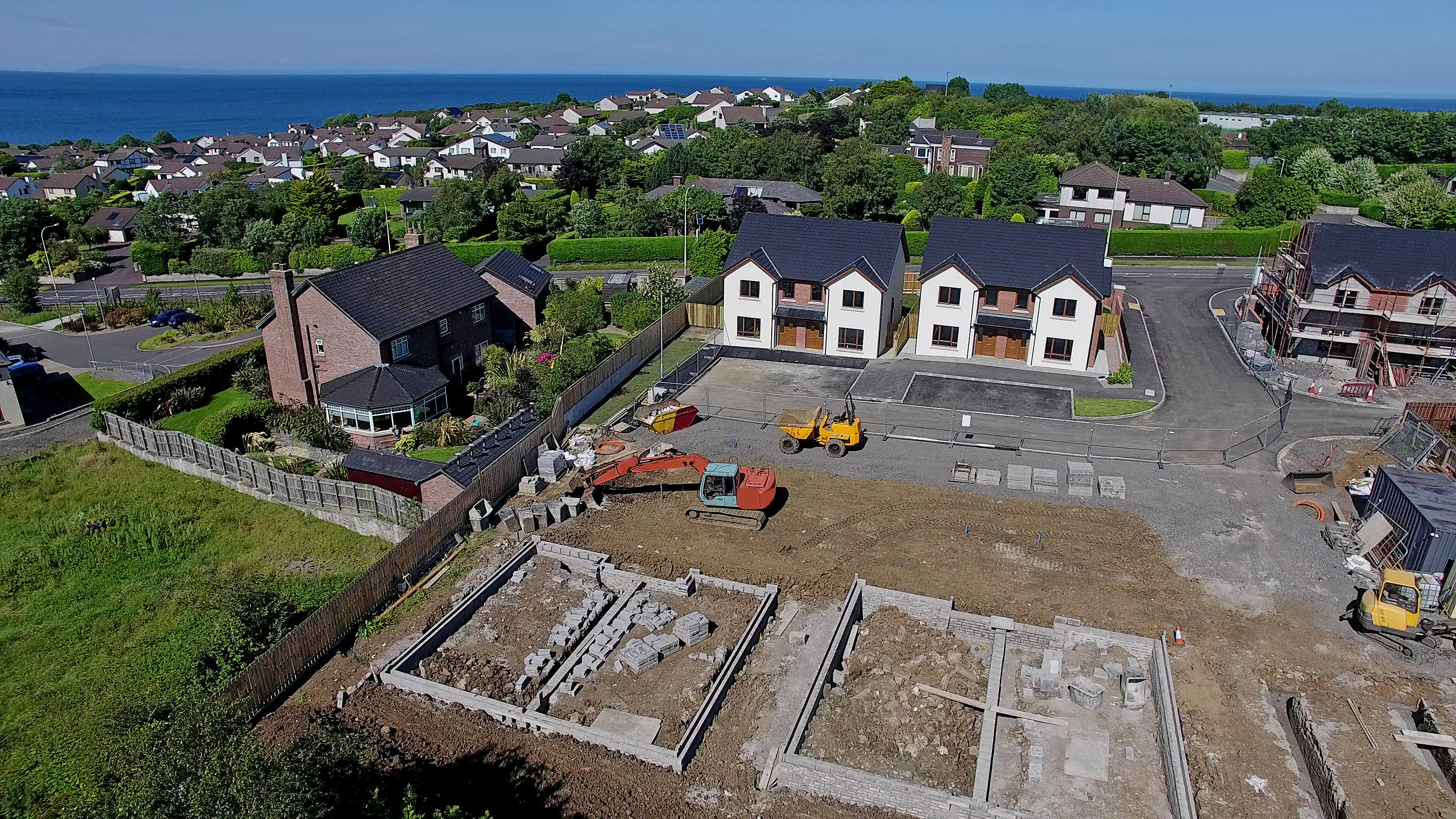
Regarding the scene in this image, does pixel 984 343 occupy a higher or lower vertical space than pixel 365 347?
lower

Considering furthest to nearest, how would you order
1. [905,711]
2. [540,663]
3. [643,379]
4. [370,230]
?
[370,230] → [643,379] → [540,663] → [905,711]

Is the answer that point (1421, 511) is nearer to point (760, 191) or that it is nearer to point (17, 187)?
point (760, 191)

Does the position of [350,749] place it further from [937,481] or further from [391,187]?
[391,187]

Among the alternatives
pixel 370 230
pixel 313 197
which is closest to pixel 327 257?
pixel 370 230

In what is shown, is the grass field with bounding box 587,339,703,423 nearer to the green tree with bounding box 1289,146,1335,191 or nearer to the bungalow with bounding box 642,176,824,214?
the bungalow with bounding box 642,176,824,214

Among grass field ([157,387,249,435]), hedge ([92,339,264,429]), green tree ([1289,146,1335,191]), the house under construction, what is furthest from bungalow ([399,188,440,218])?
green tree ([1289,146,1335,191])

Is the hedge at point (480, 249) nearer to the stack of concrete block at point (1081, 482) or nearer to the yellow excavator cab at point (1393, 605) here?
the stack of concrete block at point (1081, 482)
